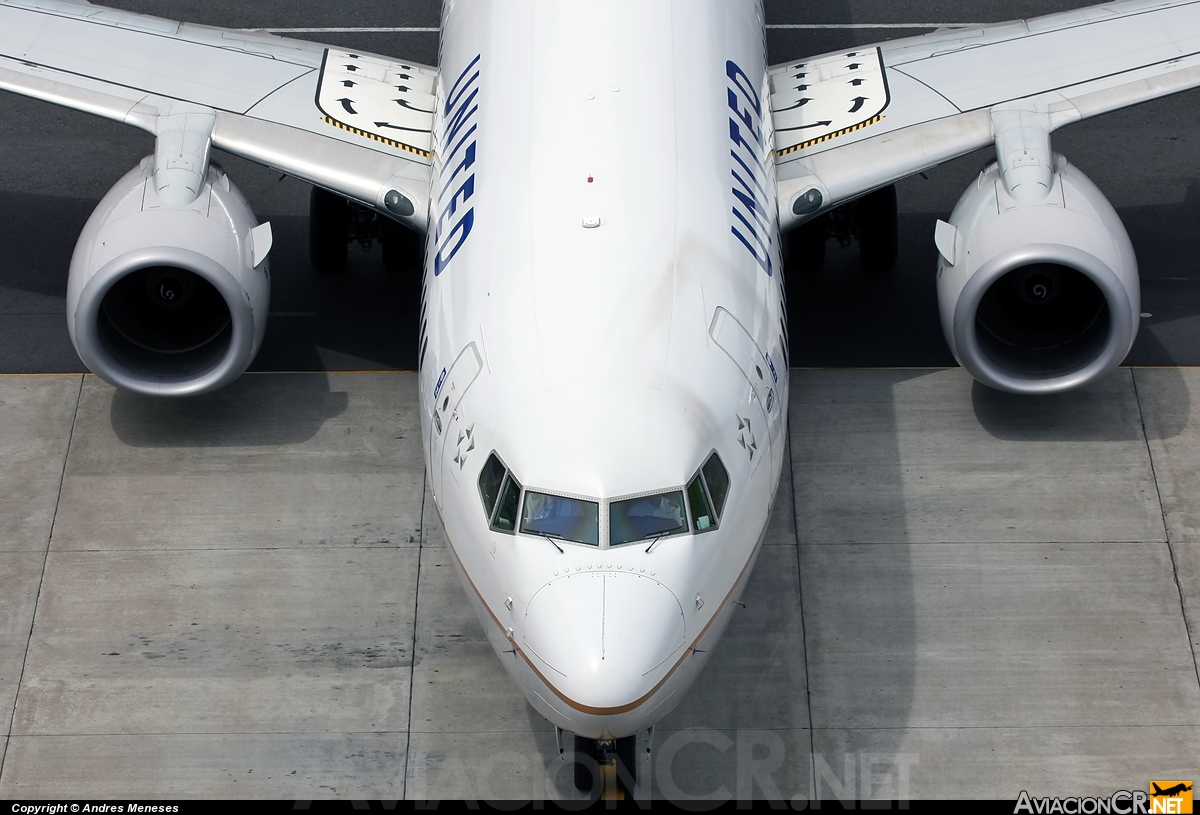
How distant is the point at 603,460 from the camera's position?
11.1 m

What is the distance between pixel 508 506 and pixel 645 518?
101 cm

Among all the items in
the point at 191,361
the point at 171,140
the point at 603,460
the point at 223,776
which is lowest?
the point at 223,776

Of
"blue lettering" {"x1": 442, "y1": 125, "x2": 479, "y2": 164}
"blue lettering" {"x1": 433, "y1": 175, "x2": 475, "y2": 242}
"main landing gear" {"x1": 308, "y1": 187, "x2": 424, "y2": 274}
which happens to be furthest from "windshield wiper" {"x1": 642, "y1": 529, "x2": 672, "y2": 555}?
"main landing gear" {"x1": 308, "y1": 187, "x2": 424, "y2": 274}

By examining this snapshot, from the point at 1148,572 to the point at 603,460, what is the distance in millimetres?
6538

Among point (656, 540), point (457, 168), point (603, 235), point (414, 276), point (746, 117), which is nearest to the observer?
point (656, 540)

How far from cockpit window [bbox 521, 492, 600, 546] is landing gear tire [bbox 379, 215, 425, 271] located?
702 centimetres

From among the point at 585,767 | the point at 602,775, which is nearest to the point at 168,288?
the point at 585,767

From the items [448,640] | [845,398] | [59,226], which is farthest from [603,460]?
[59,226]

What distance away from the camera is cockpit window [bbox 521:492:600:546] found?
11.0 metres

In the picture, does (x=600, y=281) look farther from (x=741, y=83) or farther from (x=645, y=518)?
(x=741, y=83)

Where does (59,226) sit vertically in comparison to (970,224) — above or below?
below

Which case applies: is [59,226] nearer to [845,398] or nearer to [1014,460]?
[845,398]

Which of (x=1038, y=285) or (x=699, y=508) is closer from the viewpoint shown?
(x=699, y=508)

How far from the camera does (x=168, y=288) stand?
16344mm
